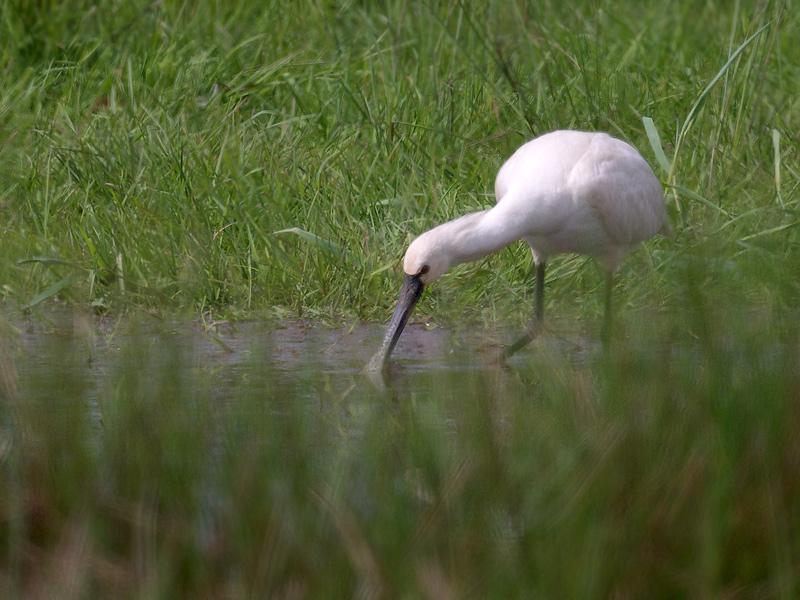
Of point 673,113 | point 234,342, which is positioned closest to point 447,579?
point 234,342

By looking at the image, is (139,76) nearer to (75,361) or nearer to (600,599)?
(75,361)

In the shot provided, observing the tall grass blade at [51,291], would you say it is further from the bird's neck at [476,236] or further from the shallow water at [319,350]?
the bird's neck at [476,236]

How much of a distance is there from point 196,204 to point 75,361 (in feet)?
10.0

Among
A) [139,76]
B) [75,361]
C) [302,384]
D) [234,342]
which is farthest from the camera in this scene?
[139,76]

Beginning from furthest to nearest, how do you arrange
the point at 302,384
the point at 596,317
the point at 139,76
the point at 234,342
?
the point at 139,76 < the point at 234,342 < the point at 596,317 < the point at 302,384

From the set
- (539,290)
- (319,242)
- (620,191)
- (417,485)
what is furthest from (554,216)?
(417,485)

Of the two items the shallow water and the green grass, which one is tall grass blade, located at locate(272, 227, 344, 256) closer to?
the green grass

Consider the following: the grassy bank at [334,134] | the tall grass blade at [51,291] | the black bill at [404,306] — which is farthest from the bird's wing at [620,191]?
the tall grass blade at [51,291]

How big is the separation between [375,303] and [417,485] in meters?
3.07

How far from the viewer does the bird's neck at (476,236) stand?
5047 mm

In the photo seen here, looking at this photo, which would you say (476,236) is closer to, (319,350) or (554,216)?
(554,216)

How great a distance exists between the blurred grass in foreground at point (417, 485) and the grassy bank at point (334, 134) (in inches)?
79.2

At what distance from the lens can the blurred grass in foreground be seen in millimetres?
2334

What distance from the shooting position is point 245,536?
2377 mm
